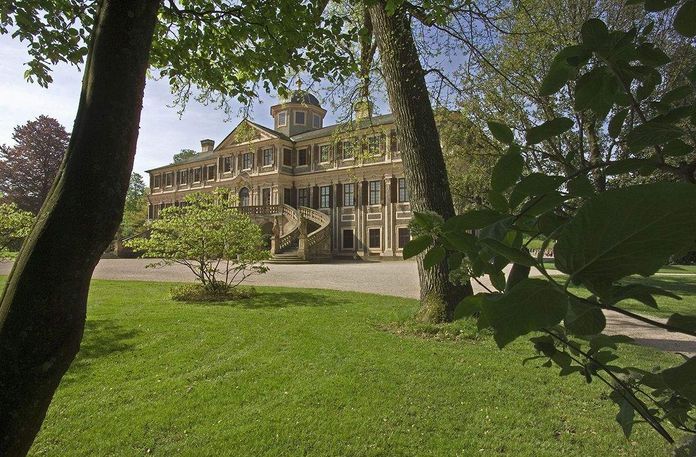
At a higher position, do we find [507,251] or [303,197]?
[303,197]

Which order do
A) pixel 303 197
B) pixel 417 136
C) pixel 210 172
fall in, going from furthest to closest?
pixel 210 172 → pixel 303 197 → pixel 417 136

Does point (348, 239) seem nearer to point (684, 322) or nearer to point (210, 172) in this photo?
point (210, 172)

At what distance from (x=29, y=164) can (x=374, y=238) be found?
4380 cm

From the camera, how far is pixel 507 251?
Answer: 413 millimetres

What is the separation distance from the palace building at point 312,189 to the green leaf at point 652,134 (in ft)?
86.4

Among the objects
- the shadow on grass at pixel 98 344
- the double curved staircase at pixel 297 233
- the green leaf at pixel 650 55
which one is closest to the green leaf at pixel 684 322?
the green leaf at pixel 650 55

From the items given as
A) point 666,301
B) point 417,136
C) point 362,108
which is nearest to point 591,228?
point 417,136

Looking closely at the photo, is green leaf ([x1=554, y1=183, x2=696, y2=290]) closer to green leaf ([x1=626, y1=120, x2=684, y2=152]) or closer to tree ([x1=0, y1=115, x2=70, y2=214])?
green leaf ([x1=626, y1=120, x2=684, y2=152])

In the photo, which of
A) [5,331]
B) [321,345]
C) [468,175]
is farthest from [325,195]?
[5,331]

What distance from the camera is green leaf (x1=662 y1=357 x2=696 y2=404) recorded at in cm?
47

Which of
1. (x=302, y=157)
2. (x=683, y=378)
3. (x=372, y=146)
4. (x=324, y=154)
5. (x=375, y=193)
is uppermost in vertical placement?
(x=302, y=157)

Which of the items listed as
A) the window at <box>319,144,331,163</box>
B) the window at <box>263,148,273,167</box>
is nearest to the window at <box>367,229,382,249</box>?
the window at <box>319,144,331,163</box>

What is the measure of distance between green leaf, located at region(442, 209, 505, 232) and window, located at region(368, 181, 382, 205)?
31.7 metres

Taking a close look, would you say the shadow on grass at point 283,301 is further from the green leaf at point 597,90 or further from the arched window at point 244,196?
the arched window at point 244,196
